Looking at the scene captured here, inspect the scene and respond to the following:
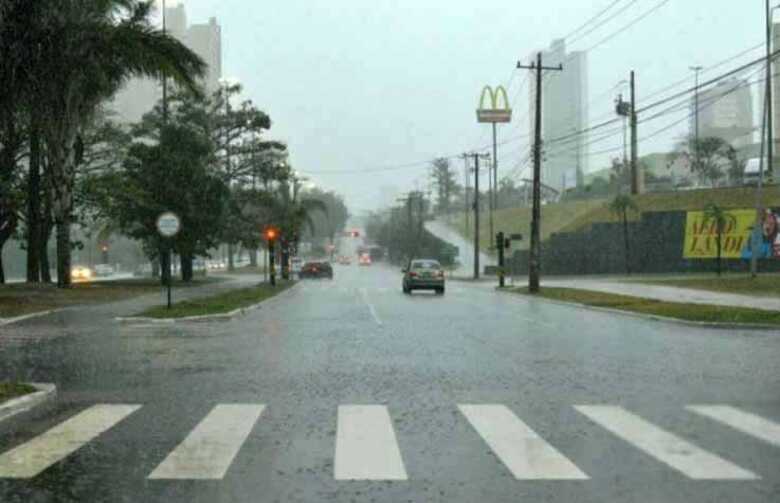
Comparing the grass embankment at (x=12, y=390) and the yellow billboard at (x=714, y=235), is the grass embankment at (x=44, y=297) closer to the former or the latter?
the grass embankment at (x=12, y=390)

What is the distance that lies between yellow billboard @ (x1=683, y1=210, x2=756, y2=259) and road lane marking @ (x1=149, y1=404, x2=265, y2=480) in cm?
5058

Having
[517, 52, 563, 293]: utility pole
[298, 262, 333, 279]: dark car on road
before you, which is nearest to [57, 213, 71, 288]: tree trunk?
[517, 52, 563, 293]: utility pole

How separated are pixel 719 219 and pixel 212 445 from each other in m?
50.4

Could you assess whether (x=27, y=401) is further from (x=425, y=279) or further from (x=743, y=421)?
(x=425, y=279)

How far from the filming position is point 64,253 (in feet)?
123

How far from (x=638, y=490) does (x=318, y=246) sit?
16275 centimetres

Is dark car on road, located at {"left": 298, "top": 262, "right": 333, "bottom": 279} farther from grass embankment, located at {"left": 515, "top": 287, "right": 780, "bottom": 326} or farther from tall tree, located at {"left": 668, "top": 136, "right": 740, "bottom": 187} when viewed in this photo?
grass embankment, located at {"left": 515, "top": 287, "right": 780, "bottom": 326}

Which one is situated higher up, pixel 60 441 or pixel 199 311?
pixel 199 311

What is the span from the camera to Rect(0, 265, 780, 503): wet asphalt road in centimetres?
682

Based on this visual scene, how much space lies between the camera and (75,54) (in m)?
26.0

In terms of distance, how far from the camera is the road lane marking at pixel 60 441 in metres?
7.41

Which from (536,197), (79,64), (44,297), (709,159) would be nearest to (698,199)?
(536,197)

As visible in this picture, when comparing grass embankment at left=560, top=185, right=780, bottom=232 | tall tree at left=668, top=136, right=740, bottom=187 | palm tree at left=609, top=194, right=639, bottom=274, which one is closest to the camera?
grass embankment at left=560, top=185, right=780, bottom=232

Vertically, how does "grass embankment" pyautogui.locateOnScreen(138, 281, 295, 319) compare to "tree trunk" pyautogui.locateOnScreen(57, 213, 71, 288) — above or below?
below
